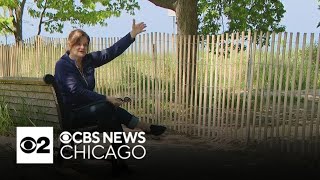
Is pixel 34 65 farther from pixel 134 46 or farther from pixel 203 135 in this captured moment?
pixel 203 135

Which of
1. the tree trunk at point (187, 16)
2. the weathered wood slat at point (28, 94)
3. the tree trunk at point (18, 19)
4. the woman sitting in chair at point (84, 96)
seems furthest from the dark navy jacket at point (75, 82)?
the tree trunk at point (18, 19)

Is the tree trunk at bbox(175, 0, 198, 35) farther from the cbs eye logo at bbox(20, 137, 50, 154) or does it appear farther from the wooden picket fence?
the cbs eye logo at bbox(20, 137, 50, 154)

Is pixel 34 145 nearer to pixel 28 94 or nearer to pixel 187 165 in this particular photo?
pixel 187 165

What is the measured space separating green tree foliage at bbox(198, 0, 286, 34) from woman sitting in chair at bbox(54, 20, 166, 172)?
28.6 ft

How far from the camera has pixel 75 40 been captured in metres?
4.98

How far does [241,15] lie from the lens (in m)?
13.2

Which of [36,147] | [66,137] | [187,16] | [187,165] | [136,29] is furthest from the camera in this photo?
[187,16]

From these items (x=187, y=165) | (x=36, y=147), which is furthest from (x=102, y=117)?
(x=187, y=165)

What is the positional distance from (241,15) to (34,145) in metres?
9.01

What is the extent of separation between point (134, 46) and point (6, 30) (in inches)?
509

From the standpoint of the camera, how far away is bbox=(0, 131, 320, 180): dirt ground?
5152 millimetres

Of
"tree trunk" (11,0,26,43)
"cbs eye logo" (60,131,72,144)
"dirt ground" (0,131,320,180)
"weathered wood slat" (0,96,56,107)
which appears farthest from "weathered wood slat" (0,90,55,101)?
"tree trunk" (11,0,26,43)

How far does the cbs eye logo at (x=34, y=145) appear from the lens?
18.0 feet

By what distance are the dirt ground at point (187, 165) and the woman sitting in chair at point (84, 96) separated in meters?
0.55
